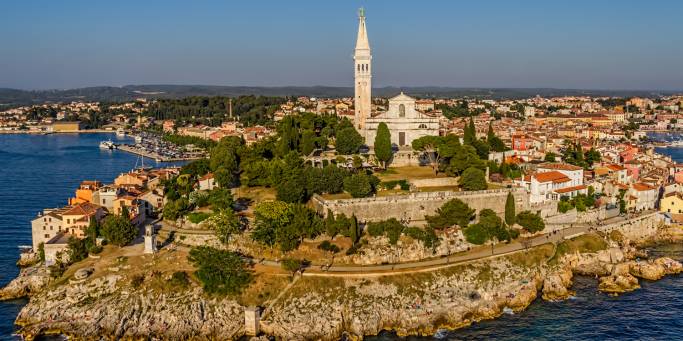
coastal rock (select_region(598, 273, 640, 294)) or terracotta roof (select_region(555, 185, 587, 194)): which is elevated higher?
terracotta roof (select_region(555, 185, 587, 194))

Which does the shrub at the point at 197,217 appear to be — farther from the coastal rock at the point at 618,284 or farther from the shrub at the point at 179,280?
the coastal rock at the point at 618,284

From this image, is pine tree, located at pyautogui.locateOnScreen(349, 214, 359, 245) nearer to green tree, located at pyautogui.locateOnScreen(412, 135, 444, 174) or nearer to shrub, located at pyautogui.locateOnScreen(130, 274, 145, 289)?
shrub, located at pyautogui.locateOnScreen(130, 274, 145, 289)

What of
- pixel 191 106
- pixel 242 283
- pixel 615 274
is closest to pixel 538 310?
pixel 615 274

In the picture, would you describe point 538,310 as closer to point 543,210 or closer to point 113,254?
point 543,210

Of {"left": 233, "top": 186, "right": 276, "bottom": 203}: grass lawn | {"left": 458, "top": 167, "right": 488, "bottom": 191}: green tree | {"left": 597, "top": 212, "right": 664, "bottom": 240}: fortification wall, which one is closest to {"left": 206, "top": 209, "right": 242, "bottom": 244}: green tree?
{"left": 233, "top": 186, "right": 276, "bottom": 203}: grass lawn

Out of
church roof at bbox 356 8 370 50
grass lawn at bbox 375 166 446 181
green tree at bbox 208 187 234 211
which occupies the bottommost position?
green tree at bbox 208 187 234 211

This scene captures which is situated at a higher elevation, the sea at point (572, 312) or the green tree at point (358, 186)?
the green tree at point (358, 186)

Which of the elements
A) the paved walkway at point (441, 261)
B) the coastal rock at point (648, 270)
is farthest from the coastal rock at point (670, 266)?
the paved walkway at point (441, 261)
